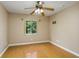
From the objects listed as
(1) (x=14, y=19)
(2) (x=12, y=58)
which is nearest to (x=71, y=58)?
A: (2) (x=12, y=58)

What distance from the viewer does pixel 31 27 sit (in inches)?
242

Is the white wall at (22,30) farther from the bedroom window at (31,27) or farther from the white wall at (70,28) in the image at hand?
the white wall at (70,28)

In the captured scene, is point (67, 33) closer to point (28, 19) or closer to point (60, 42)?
point (60, 42)

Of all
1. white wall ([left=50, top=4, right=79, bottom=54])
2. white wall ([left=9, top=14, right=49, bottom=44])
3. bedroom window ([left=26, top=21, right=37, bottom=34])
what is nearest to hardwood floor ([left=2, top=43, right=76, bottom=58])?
white wall ([left=50, top=4, right=79, bottom=54])

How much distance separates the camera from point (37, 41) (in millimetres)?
6203

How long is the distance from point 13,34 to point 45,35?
259 cm

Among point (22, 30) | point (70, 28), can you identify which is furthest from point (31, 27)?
point (70, 28)

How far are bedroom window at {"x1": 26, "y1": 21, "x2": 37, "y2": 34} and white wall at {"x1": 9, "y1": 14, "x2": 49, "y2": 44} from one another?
0.84ft

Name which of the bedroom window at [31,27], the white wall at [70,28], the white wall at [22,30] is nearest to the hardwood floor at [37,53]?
the white wall at [70,28]

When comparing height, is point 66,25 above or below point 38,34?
above

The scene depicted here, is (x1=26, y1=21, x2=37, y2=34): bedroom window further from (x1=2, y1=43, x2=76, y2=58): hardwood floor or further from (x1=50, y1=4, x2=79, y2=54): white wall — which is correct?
(x1=50, y1=4, x2=79, y2=54): white wall

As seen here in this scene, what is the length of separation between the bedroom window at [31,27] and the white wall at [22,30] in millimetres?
257

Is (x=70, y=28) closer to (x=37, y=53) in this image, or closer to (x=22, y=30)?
(x=37, y=53)

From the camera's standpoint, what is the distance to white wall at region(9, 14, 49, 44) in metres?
5.48
